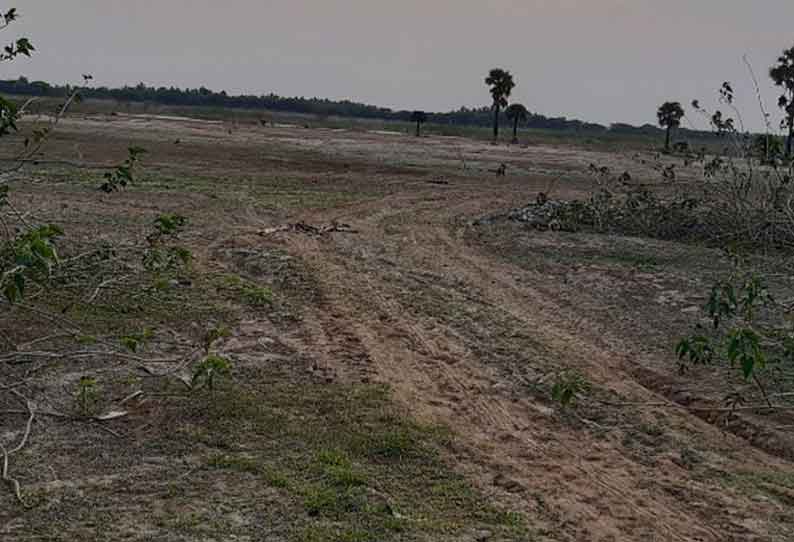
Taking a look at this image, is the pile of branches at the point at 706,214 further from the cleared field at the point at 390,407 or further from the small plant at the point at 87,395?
the small plant at the point at 87,395

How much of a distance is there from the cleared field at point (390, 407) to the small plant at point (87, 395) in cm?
7

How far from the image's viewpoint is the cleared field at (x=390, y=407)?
438 cm

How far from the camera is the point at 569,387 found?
5.59m

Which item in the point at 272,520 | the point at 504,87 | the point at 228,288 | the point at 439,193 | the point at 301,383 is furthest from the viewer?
the point at 504,87

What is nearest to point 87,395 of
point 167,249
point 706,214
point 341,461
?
point 341,461

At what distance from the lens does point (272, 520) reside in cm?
424

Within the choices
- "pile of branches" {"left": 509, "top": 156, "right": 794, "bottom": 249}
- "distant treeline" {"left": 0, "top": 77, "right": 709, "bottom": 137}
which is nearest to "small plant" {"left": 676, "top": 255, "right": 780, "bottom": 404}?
"pile of branches" {"left": 509, "top": 156, "right": 794, "bottom": 249}

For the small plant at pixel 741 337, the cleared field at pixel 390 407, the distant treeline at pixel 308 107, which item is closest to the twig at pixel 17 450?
the cleared field at pixel 390 407

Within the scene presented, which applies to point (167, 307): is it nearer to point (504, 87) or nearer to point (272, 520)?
point (272, 520)

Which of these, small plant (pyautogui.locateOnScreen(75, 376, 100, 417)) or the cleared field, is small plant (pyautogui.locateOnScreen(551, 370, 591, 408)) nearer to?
the cleared field

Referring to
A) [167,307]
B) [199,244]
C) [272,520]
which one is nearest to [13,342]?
[167,307]

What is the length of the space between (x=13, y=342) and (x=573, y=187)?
62.0 ft

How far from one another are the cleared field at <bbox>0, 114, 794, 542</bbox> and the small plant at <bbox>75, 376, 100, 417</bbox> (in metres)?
0.07

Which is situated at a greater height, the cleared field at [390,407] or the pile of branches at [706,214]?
the pile of branches at [706,214]
